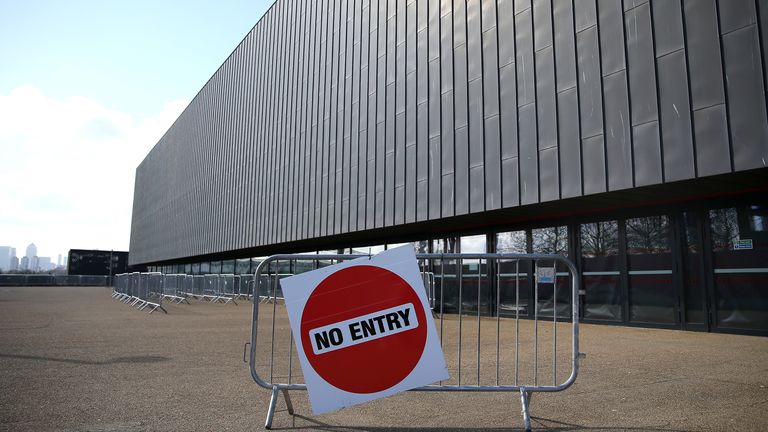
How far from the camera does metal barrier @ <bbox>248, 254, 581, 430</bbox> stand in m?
4.46

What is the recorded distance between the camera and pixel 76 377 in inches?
240

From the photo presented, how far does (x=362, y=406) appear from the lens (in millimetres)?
4906

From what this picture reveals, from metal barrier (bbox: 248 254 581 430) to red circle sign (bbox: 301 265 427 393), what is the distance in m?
0.28

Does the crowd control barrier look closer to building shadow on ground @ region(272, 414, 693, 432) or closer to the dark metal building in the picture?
the dark metal building

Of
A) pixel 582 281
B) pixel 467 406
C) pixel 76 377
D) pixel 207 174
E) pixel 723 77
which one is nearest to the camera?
pixel 467 406

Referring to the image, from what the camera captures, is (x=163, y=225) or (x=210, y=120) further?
(x=163, y=225)

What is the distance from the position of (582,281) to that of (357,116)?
1073 cm

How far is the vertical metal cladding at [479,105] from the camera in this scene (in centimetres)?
998

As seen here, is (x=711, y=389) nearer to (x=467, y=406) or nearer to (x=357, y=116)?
(x=467, y=406)

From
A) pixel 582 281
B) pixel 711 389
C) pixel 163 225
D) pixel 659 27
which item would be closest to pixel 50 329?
pixel 711 389

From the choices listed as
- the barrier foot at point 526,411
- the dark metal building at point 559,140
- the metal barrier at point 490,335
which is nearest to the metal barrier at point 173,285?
the dark metal building at point 559,140

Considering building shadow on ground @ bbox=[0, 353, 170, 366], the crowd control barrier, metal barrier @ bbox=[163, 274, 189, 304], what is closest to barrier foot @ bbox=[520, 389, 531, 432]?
building shadow on ground @ bbox=[0, 353, 170, 366]

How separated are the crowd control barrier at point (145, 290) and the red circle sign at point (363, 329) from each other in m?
15.7

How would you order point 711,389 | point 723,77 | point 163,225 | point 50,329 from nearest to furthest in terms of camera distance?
point 711,389 → point 723,77 → point 50,329 → point 163,225
